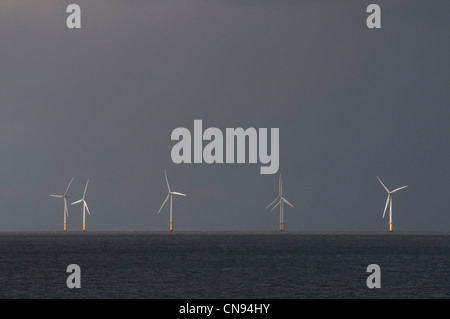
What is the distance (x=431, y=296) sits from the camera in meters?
86.7

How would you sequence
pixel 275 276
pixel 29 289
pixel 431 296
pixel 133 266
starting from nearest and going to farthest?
1. pixel 431 296
2. pixel 29 289
3. pixel 275 276
4. pixel 133 266

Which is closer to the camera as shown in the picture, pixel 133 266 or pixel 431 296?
pixel 431 296
